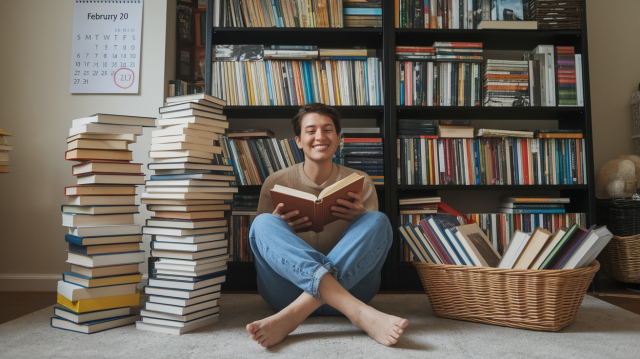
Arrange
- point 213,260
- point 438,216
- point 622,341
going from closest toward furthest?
point 622,341 < point 213,260 < point 438,216

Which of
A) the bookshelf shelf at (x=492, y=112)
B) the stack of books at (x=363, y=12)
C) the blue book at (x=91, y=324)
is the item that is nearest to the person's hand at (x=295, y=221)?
the blue book at (x=91, y=324)

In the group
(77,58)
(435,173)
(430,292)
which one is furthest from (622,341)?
(77,58)

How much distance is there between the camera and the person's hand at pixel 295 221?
1352 mm

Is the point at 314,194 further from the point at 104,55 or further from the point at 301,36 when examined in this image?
the point at 104,55

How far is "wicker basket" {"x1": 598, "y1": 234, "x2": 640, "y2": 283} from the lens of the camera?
192cm

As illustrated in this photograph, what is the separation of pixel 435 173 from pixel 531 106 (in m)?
0.62

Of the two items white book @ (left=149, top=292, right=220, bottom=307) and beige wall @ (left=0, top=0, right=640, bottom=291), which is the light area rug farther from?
beige wall @ (left=0, top=0, right=640, bottom=291)

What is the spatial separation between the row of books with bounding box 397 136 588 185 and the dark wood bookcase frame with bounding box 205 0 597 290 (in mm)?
44

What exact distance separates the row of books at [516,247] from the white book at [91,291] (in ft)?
3.45

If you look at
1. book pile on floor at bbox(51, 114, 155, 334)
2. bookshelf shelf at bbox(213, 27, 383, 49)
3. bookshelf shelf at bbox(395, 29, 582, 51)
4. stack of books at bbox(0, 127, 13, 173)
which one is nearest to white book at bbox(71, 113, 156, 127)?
book pile on floor at bbox(51, 114, 155, 334)

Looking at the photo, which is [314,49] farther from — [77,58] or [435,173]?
[77,58]

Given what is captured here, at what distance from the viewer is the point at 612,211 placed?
6.63 ft

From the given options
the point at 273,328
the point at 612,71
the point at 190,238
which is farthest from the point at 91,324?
the point at 612,71

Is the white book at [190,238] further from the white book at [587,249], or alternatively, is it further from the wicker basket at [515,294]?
the white book at [587,249]
